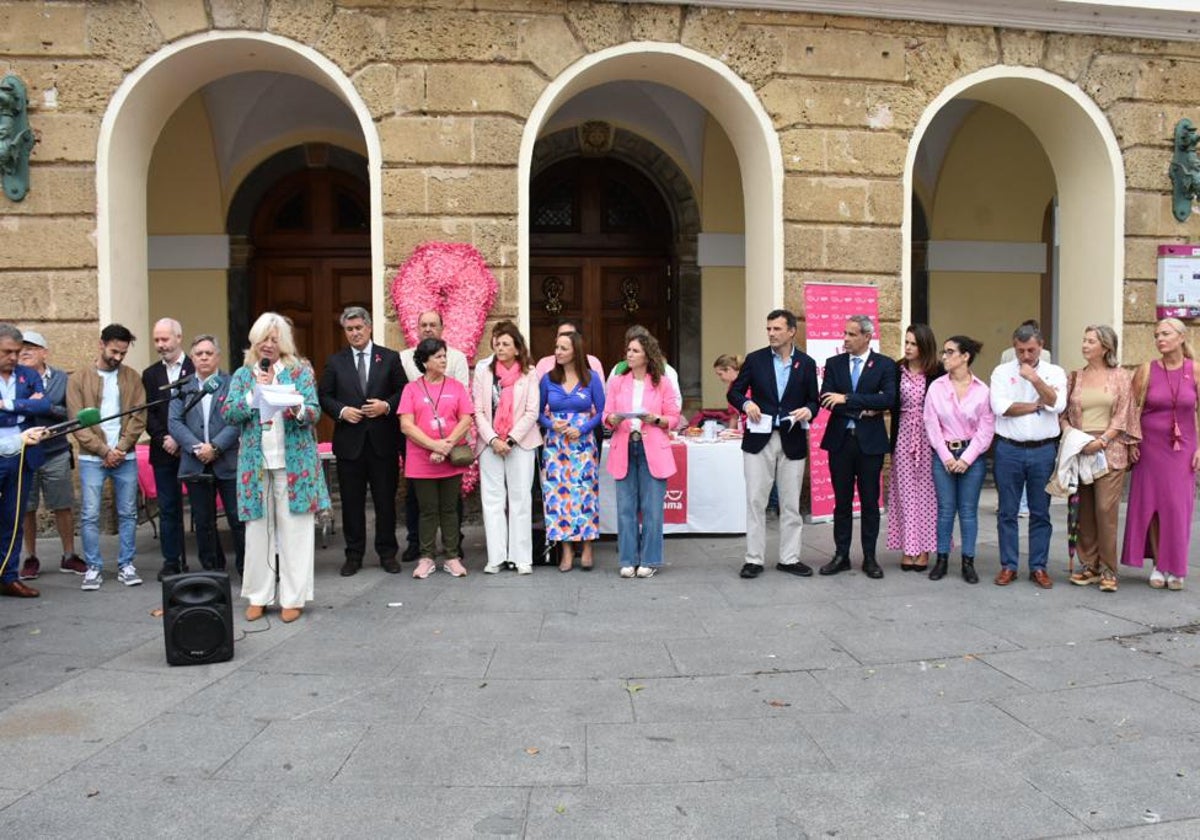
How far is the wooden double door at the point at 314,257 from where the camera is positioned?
42.0ft

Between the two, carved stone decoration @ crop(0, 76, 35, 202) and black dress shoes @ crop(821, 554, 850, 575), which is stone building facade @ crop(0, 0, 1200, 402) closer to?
carved stone decoration @ crop(0, 76, 35, 202)

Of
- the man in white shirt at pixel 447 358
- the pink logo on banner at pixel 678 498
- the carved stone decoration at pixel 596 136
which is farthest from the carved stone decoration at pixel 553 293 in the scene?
the pink logo on banner at pixel 678 498

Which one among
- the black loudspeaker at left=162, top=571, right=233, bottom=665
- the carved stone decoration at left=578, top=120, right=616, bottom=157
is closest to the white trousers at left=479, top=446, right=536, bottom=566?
the black loudspeaker at left=162, top=571, right=233, bottom=665

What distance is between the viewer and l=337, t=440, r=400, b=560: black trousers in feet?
23.9

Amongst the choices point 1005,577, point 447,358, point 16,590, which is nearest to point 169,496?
point 16,590

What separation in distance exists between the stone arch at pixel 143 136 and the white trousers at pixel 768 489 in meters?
3.86

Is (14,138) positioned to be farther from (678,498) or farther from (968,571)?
(968,571)

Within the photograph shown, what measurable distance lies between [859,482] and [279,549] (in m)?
4.05

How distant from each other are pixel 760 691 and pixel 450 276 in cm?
549

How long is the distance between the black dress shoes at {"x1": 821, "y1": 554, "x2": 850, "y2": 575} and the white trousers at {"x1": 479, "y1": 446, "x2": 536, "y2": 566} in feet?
7.18

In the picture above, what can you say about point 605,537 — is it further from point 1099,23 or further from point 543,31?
point 1099,23

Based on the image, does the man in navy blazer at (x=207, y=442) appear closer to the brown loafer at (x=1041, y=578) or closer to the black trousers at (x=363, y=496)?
the black trousers at (x=363, y=496)

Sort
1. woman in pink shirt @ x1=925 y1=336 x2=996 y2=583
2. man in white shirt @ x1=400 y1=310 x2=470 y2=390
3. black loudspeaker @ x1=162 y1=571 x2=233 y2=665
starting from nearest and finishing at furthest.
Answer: black loudspeaker @ x1=162 y1=571 x2=233 y2=665 → woman in pink shirt @ x1=925 y1=336 x2=996 y2=583 → man in white shirt @ x1=400 y1=310 x2=470 y2=390

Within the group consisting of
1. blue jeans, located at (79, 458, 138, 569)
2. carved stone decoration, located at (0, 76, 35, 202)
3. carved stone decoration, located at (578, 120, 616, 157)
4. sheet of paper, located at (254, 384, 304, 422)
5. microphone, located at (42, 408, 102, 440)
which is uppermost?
carved stone decoration, located at (578, 120, 616, 157)
